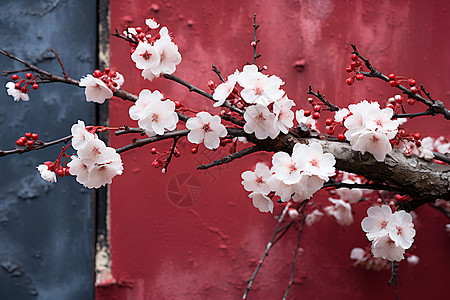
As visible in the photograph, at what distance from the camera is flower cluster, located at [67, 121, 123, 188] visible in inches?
32.6

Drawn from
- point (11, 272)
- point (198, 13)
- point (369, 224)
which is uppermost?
point (198, 13)

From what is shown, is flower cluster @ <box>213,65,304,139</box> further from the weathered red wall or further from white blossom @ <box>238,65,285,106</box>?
Answer: the weathered red wall

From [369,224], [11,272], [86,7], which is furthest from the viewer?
[86,7]

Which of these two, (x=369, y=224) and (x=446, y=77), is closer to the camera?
(x=369, y=224)

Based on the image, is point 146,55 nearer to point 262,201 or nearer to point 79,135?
point 79,135

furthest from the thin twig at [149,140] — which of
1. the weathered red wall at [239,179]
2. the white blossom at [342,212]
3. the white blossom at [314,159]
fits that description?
the white blossom at [342,212]

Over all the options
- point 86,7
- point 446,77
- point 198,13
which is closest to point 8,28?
point 86,7

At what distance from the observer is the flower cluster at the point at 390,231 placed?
920 mm

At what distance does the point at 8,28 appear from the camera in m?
1.53

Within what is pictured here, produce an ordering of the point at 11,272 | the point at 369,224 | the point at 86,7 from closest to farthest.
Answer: the point at 369,224 < the point at 11,272 < the point at 86,7

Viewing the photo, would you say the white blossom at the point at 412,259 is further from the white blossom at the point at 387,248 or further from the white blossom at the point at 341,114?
the white blossom at the point at 341,114

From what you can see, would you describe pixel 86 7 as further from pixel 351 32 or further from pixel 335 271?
pixel 335 271

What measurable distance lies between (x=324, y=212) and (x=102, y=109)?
89cm

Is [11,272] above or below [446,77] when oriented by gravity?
below
